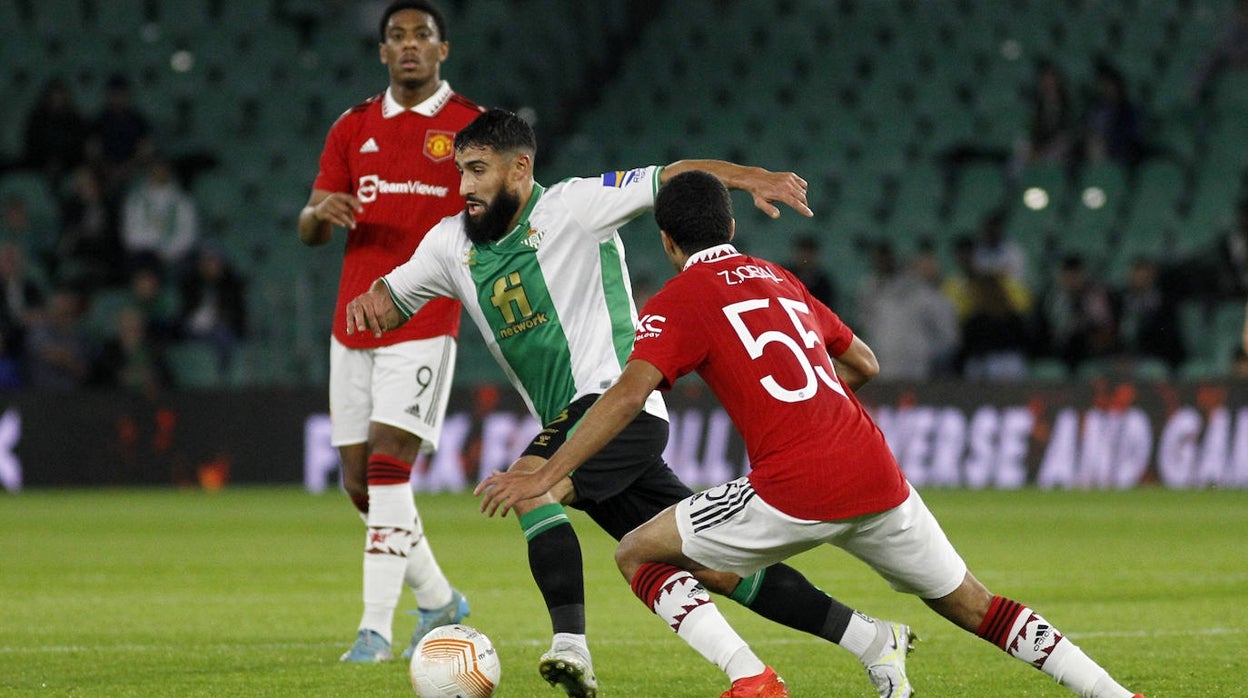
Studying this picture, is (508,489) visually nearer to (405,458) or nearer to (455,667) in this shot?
(455,667)

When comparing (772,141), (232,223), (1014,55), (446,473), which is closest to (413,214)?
(446,473)

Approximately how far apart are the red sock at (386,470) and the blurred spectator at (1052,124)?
470 inches

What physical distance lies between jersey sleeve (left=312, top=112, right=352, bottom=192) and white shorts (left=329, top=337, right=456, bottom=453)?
607mm

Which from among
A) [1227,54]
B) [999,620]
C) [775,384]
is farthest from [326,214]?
[1227,54]

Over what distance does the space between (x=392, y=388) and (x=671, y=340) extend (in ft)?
7.29

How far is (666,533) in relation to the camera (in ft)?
15.9

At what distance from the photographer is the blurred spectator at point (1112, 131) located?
17.3 m

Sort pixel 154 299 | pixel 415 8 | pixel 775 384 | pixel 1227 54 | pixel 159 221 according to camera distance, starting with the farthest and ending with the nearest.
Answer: pixel 1227 54, pixel 159 221, pixel 154 299, pixel 415 8, pixel 775 384

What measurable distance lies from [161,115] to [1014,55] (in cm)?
917

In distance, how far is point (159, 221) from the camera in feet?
53.3

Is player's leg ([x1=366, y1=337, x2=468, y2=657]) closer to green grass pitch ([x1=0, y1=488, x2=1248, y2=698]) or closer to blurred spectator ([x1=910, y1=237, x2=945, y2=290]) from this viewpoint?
green grass pitch ([x1=0, y1=488, x2=1248, y2=698])

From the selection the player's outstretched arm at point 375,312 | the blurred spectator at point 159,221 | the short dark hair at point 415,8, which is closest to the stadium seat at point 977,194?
the blurred spectator at point 159,221

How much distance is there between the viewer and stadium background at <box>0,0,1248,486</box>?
55.6 feet

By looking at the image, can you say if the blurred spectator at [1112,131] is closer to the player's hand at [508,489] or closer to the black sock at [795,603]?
the black sock at [795,603]
